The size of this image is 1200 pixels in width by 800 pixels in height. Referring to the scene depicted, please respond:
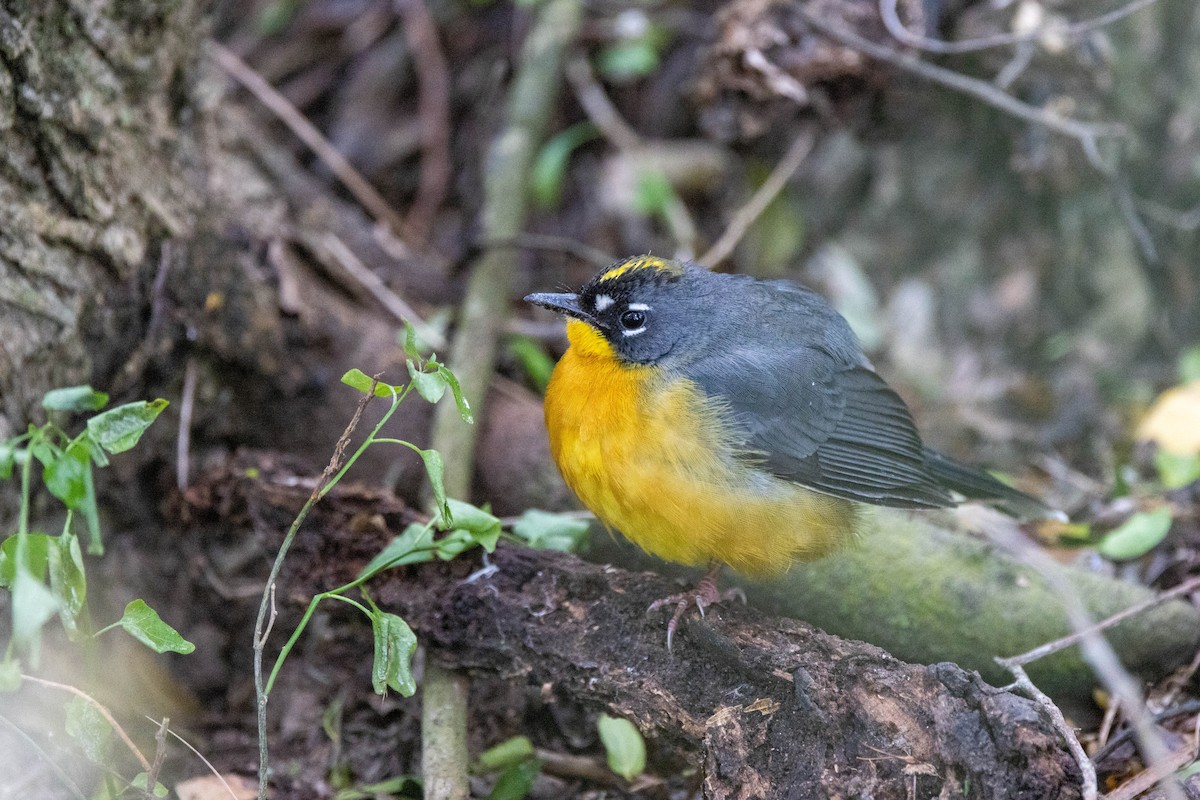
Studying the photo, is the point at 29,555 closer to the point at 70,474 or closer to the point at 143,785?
the point at 70,474

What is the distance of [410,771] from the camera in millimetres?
3789

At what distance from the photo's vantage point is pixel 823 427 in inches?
162

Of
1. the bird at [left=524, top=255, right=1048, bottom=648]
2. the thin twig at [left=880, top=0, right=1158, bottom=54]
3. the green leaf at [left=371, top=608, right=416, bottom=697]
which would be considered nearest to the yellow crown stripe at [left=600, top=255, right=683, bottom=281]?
the bird at [left=524, top=255, right=1048, bottom=648]

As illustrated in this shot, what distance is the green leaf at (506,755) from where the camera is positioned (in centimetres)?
367

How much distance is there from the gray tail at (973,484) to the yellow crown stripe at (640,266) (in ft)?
Result: 4.42

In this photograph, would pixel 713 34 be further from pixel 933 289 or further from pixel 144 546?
pixel 144 546

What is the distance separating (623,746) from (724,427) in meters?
1.19

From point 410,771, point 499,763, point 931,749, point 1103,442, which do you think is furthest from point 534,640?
point 1103,442

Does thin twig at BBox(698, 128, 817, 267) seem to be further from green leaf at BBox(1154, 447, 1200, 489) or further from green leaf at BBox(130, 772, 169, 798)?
green leaf at BBox(130, 772, 169, 798)

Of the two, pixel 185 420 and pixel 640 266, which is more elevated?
pixel 640 266

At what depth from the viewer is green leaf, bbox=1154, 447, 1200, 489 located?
4973 mm

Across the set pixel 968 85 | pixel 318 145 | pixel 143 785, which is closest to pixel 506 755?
pixel 143 785

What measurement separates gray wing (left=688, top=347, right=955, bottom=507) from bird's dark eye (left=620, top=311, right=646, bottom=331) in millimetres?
293

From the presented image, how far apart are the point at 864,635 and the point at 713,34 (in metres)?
4.04
